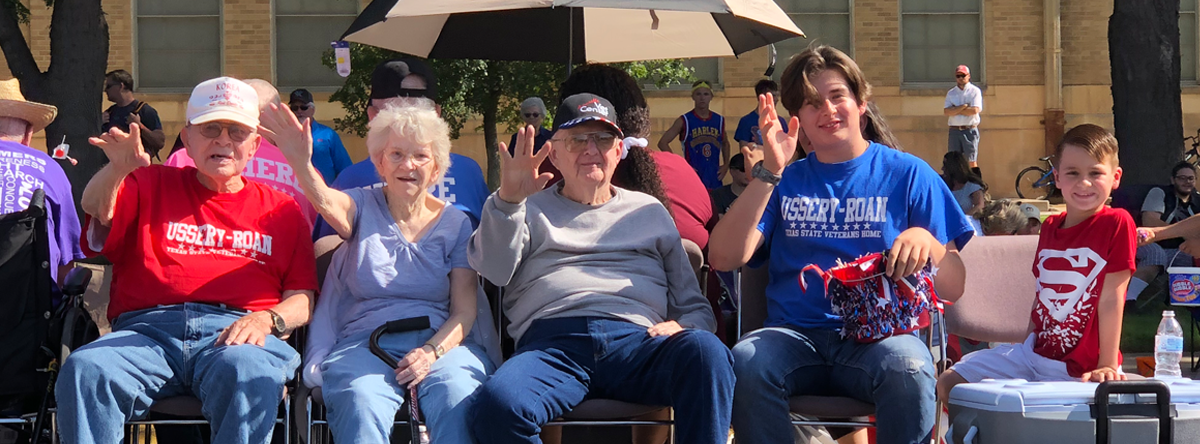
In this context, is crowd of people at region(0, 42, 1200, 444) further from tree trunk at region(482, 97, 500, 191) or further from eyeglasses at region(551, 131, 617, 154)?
tree trunk at region(482, 97, 500, 191)

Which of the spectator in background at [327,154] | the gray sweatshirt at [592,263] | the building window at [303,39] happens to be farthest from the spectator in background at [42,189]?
the building window at [303,39]

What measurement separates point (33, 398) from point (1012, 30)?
16088 mm

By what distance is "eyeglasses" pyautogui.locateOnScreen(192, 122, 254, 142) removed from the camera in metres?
4.17

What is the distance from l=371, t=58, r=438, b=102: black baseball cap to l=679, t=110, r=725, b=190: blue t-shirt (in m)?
7.13

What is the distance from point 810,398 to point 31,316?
9.02ft

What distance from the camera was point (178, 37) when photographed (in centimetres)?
1736

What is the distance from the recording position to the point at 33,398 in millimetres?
4227

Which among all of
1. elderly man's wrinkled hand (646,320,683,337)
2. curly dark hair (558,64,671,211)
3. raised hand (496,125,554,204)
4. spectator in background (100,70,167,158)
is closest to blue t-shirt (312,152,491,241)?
curly dark hair (558,64,671,211)

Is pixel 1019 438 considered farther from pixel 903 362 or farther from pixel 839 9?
pixel 839 9

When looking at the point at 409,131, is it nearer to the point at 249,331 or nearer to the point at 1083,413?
the point at 249,331

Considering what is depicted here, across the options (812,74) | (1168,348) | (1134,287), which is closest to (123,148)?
(812,74)

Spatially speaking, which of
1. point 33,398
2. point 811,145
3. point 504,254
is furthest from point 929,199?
point 33,398

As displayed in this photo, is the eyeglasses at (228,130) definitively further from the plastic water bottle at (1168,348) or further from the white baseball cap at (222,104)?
the plastic water bottle at (1168,348)

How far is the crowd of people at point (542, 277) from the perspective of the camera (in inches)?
149
